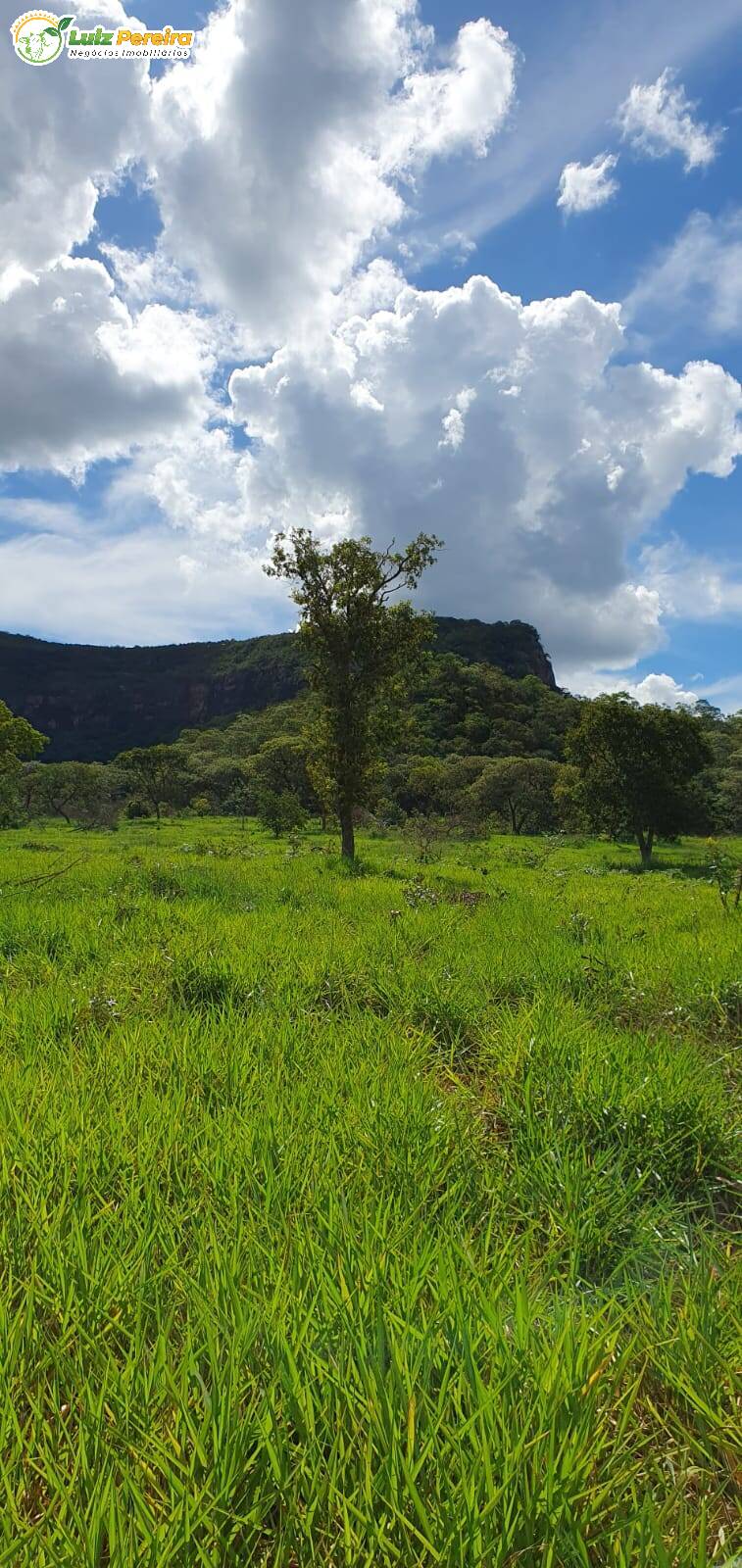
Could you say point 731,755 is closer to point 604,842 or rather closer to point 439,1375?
point 604,842

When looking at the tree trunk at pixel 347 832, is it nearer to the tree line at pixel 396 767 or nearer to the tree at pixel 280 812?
the tree line at pixel 396 767

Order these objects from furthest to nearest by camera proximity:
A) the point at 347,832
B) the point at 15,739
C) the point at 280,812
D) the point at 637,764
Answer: the point at 15,739, the point at 280,812, the point at 637,764, the point at 347,832

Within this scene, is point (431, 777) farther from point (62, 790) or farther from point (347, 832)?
point (347, 832)

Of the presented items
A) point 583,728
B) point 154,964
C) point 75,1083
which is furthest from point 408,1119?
point 583,728

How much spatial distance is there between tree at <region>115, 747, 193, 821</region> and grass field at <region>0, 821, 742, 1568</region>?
254 feet

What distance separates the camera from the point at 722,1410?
179 cm

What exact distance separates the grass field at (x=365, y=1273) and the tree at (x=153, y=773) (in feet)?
254

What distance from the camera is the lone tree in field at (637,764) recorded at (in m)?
30.0

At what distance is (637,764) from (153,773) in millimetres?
65299

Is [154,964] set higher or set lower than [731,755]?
lower

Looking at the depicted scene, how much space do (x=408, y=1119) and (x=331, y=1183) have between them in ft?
2.05

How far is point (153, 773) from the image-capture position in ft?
274

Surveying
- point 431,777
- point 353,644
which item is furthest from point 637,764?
point 431,777

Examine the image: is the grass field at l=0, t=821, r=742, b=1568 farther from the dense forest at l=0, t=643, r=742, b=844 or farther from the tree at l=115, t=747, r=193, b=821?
the tree at l=115, t=747, r=193, b=821
